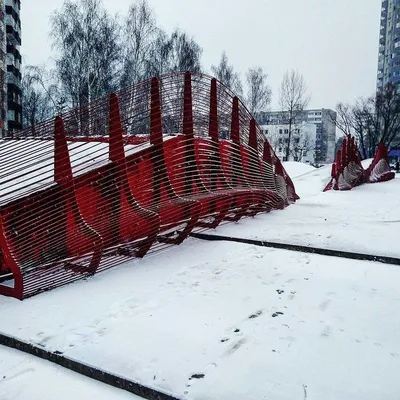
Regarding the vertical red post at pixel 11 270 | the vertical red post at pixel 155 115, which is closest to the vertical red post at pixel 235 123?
the vertical red post at pixel 155 115

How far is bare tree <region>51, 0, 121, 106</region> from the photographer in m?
22.5

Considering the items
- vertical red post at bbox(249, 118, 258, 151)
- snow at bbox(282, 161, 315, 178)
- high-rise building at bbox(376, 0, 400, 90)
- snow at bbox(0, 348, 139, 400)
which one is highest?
high-rise building at bbox(376, 0, 400, 90)

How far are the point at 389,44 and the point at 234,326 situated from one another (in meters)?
92.4

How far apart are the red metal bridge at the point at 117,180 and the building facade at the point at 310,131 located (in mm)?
35714

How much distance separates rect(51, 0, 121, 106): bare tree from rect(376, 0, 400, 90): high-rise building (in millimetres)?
60703

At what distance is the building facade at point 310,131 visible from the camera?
45469 mm

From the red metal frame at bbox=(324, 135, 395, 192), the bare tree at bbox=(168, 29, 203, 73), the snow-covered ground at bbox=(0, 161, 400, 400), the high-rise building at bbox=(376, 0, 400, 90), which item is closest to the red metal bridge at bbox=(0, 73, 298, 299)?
the snow-covered ground at bbox=(0, 161, 400, 400)

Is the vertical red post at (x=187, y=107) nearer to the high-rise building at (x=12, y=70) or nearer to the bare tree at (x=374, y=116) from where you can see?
the bare tree at (x=374, y=116)

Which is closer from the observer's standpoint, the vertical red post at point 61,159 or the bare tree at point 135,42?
the vertical red post at point 61,159

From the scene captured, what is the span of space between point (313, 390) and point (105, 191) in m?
2.49

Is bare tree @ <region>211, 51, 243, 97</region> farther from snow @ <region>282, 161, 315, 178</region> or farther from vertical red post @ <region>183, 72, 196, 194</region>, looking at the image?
vertical red post @ <region>183, 72, 196, 194</region>

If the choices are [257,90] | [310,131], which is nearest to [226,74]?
[257,90]

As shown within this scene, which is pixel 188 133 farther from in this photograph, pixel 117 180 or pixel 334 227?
pixel 334 227

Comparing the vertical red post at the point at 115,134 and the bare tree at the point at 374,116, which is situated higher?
the bare tree at the point at 374,116
